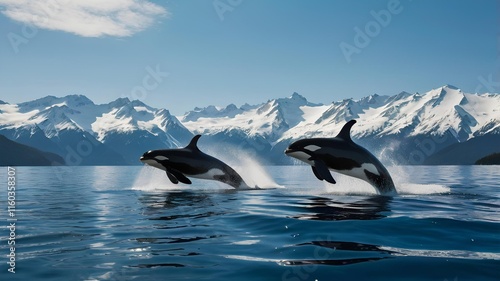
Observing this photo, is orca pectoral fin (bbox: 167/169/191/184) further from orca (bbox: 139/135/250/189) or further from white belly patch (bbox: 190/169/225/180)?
white belly patch (bbox: 190/169/225/180)

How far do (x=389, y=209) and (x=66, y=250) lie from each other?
34.5 ft

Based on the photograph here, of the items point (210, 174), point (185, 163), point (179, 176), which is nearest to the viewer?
point (179, 176)

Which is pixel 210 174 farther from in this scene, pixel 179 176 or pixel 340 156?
pixel 340 156

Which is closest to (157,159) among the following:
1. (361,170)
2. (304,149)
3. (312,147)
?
(304,149)

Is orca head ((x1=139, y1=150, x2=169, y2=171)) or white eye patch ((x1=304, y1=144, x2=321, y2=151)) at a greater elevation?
white eye patch ((x1=304, y1=144, x2=321, y2=151))

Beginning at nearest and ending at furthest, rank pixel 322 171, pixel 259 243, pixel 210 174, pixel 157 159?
1. pixel 259 243
2. pixel 322 171
3. pixel 157 159
4. pixel 210 174

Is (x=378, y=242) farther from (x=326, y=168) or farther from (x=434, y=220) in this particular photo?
(x=326, y=168)

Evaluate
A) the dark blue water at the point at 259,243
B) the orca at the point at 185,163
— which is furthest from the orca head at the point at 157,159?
the dark blue water at the point at 259,243

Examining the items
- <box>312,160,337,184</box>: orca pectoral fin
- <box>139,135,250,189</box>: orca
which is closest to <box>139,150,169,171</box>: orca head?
<box>139,135,250,189</box>: orca

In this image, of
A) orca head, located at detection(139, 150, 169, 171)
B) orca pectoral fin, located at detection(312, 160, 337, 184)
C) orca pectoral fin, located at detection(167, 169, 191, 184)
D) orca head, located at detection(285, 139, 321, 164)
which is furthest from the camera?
orca head, located at detection(139, 150, 169, 171)

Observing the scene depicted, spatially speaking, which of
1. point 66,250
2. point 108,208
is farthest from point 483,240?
point 108,208

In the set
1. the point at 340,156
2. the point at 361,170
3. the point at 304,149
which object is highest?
the point at 304,149

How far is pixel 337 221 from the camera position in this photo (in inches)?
500

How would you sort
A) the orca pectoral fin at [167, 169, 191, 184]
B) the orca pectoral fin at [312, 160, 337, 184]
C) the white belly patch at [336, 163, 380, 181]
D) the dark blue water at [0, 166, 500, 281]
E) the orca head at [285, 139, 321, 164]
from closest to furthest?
the dark blue water at [0, 166, 500, 281] → the orca pectoral fin at [312, 160, 337, 184] → the orca head at [285, 139, 321, 164] → the white belly patch at [336, 163, 380, 181] → the orca pectoral fin at [167, 169, 191, 184]
